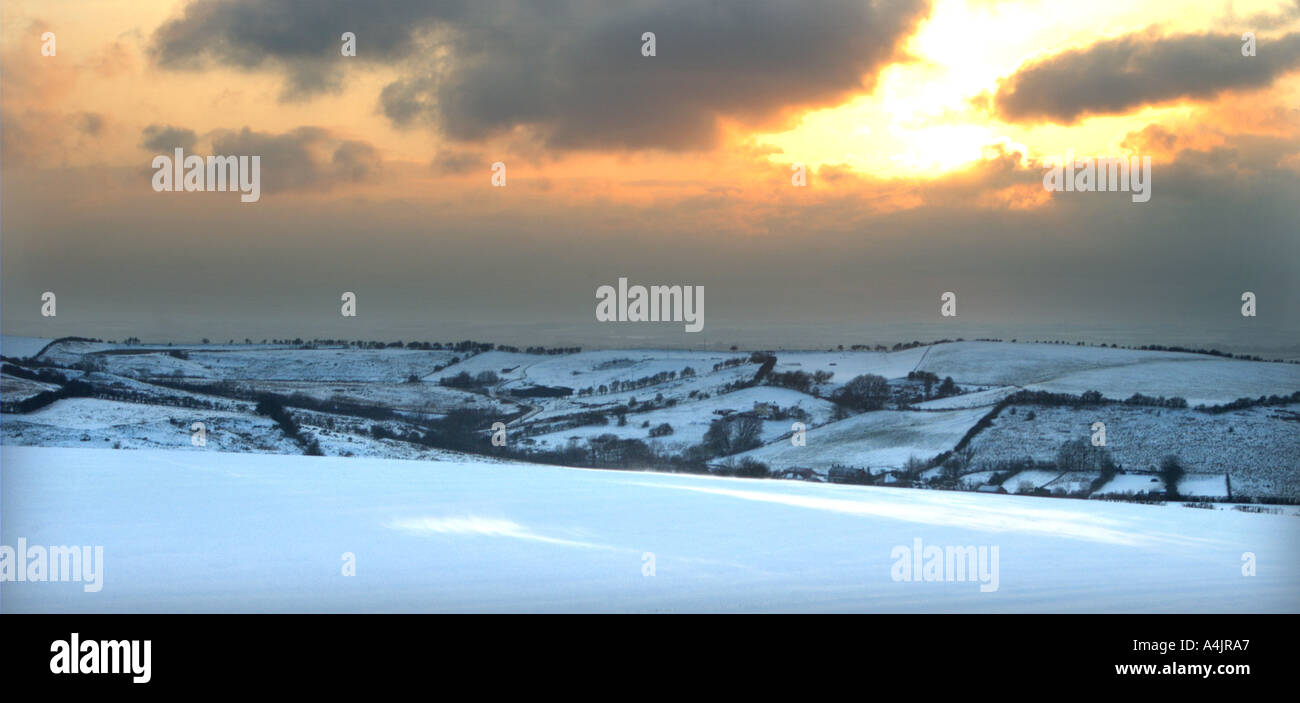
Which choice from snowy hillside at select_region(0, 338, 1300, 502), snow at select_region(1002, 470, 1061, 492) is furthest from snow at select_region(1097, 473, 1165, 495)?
snow at select_region(1002, 470, 1061, 492)

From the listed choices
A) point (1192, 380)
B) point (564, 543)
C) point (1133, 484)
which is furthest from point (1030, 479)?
point (564, 543)

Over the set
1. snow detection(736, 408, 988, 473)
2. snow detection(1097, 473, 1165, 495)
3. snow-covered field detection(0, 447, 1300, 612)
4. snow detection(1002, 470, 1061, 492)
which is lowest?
snow detection(1002, 470, 1061, 492)

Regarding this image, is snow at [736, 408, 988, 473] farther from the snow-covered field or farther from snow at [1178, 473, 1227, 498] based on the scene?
the snow-covered field

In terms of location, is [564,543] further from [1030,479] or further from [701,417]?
[701,417]

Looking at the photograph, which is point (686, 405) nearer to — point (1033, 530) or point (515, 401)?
point (515, 401)

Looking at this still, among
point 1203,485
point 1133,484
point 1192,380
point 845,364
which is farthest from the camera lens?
point 845,364

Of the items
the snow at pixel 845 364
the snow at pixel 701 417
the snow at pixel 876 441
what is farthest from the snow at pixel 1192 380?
the snow at pixel 701 417

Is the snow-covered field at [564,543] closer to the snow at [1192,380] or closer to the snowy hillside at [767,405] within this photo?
the snowy hillside at [767,405]

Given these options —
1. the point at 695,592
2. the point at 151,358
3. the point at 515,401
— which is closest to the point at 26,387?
the point at 151,358
